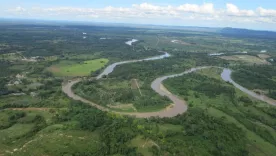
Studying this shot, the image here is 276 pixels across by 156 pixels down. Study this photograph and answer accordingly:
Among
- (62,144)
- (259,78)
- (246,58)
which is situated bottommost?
(62,144)

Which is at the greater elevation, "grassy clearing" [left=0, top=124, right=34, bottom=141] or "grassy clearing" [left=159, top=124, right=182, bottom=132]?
"grassy clearing" [left=159, top=124, right=182, bottom=132]

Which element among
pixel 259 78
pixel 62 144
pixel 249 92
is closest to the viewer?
pixel 62 144

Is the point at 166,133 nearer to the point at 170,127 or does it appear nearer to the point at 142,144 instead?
the point at 170,127

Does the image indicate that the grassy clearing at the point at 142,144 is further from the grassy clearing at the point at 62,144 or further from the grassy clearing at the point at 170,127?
the grassy clearing at the point at 170,127

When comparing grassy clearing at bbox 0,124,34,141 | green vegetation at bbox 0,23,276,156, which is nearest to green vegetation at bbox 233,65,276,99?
green vegetation at bbox 0,23,276,156

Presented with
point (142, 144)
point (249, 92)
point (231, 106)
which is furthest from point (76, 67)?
point (142, 144)

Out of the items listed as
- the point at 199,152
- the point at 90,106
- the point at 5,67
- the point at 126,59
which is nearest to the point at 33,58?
the point at 5,67

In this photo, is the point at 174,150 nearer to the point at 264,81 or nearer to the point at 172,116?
the point at 172,116

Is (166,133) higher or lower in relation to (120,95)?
lower

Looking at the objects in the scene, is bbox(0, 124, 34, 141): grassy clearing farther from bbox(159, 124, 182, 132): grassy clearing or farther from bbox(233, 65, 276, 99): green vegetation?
bbox(233, 65, 276, 99): green vegetation
